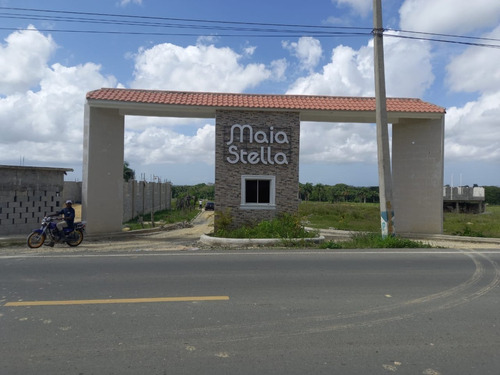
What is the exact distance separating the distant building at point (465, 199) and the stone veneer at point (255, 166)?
125 feet

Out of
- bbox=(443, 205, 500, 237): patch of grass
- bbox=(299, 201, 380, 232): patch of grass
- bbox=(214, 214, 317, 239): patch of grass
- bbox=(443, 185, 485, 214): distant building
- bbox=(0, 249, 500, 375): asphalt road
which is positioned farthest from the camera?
bbox=(443, 185, 485, 214): distant building

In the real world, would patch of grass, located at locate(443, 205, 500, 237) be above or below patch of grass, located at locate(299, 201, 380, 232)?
below

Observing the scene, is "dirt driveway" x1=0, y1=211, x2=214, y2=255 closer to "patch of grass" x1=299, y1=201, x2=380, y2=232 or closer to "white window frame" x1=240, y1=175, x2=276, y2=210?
"white window frame" x1=240, y1=175, x2=276, y2=210

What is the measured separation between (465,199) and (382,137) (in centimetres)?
4077

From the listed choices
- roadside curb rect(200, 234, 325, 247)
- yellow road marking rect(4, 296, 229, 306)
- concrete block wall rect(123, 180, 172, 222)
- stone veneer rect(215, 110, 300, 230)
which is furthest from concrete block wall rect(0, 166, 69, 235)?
yellow road marking rect(4, 296, 229, 306)

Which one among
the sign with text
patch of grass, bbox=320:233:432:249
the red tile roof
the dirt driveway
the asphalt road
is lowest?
the asphalt road

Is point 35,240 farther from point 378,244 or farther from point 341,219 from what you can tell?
point 341,219

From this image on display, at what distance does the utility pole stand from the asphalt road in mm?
3778

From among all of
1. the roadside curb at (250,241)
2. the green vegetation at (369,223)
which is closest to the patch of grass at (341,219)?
the green vegetation at (369,223)

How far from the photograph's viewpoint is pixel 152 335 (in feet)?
14.4

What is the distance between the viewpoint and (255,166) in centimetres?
1449

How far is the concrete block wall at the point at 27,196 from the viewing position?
12406mm

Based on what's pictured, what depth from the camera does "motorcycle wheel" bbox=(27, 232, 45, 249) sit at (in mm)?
11406

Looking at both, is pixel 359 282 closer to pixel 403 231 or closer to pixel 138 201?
pixel 403 231
